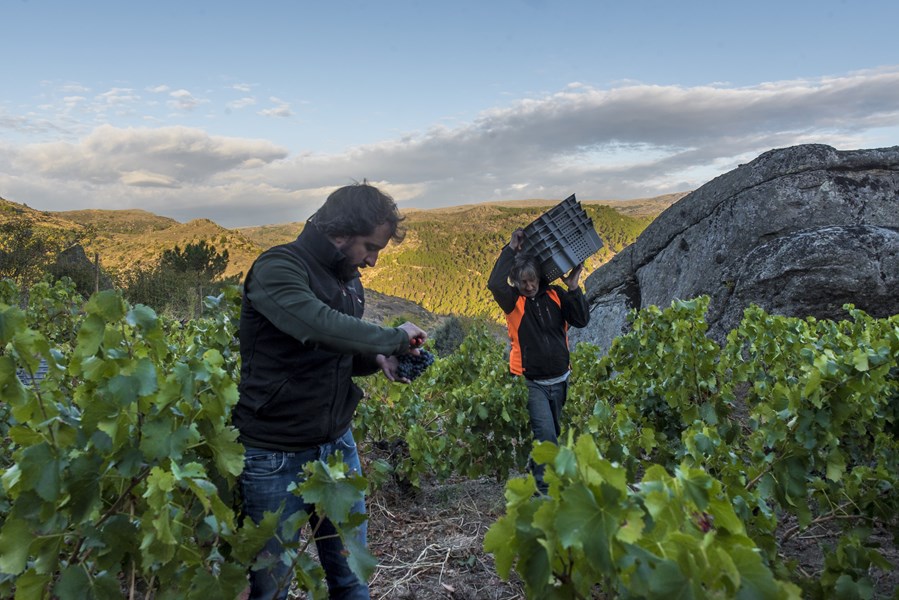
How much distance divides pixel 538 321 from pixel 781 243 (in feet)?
12.6

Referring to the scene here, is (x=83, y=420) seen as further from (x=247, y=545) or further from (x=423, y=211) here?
(x=423, y=211)

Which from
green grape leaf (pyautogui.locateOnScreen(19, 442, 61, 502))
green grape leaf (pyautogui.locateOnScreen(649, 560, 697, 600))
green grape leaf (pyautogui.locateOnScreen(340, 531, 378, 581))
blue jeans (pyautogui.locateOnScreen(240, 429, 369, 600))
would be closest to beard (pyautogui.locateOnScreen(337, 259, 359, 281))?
blue jeans (pyautogui.locateOnScreen(240, 429, 369, 600))

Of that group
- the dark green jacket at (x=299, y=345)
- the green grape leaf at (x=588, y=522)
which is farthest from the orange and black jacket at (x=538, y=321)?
the green grape leaf at (x=588, y=522)

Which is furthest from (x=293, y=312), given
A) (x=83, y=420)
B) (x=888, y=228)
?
(x=888, y=228)

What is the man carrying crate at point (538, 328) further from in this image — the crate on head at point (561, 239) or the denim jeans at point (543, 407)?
the crate on head at point (561, 239)

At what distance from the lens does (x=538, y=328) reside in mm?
4051

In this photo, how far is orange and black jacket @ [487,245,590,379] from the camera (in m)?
4.01

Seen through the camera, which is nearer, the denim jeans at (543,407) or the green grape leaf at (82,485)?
the green grape leaf at (82,485)

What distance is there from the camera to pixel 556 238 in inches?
173

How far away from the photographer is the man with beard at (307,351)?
1831 millimetres

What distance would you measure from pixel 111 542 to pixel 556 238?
3.44m

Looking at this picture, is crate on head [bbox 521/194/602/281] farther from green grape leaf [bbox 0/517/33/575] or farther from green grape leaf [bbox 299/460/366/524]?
green grape leaf [bbox 0/517/33/575]

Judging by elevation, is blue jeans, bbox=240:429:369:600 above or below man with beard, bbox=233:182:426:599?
below

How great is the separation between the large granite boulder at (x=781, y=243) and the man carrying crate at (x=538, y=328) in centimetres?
307
